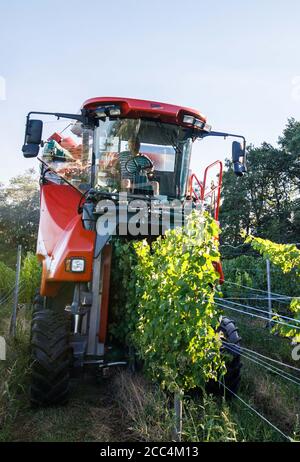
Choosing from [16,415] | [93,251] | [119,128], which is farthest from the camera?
[119,128]

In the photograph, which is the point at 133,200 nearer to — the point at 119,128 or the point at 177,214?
the point at 177,214

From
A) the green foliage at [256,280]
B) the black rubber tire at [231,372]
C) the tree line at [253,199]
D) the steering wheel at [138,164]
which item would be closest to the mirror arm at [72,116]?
the steering wheel at [138,164]

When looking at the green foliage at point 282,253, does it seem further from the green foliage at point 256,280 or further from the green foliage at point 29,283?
the green foliage at point 29,283

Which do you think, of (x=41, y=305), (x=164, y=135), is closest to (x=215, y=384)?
(x=41, y=305)

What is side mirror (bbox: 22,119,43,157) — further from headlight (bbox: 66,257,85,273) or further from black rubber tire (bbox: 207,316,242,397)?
black rubber tire (bbox: 207,316,242,397)

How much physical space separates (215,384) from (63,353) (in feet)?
4.88

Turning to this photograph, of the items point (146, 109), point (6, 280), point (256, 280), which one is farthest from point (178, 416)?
point (256, 280)

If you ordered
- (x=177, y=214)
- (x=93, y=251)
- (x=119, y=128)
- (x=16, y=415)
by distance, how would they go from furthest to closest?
(x=119, y=128), (x=177, y=214), (x=93, y=251), (x=16, y=415)

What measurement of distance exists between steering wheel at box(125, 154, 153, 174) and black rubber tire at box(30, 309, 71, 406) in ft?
6.41

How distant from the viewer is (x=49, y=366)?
373 centimetres

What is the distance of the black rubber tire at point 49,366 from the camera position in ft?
12.3

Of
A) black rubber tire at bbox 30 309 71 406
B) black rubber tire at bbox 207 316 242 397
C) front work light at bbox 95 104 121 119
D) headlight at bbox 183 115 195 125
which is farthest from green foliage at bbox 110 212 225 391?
headlight at bbox 183 115 195 125

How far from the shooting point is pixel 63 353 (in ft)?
12.5

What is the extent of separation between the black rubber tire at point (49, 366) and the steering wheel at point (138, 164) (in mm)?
1955
